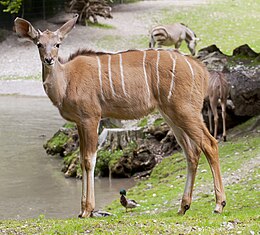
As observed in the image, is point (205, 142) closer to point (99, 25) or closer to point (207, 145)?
point (207, 145)

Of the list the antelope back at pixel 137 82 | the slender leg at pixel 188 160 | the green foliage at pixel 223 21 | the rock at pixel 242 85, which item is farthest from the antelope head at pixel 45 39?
the green foliage at pixel 223 21

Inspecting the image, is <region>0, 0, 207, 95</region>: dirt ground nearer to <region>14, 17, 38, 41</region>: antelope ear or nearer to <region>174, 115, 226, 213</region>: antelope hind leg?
<region>14, 17, 38, 41</region>: antelope ear

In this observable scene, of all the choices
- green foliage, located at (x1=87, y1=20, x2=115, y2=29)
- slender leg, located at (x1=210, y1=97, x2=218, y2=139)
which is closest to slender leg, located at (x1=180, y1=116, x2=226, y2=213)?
slender leg, located at (x1=210, y1=97, x2=218, y2=139)

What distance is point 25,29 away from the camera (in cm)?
621

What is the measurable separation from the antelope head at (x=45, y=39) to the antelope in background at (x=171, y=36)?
46.8 feet

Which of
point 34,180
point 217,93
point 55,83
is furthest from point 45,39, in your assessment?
point 217,93

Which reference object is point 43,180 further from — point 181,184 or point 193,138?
point 193,138

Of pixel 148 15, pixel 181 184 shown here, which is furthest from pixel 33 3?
pixel 181 184

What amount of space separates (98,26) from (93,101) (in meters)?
20.6

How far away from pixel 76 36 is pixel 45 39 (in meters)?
19.1

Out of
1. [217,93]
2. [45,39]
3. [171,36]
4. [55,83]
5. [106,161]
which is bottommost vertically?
[171,36]

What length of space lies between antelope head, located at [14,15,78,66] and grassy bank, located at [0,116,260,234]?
1.37 metres

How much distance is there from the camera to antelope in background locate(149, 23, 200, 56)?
2038 centimetres

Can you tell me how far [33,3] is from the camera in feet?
87.0
